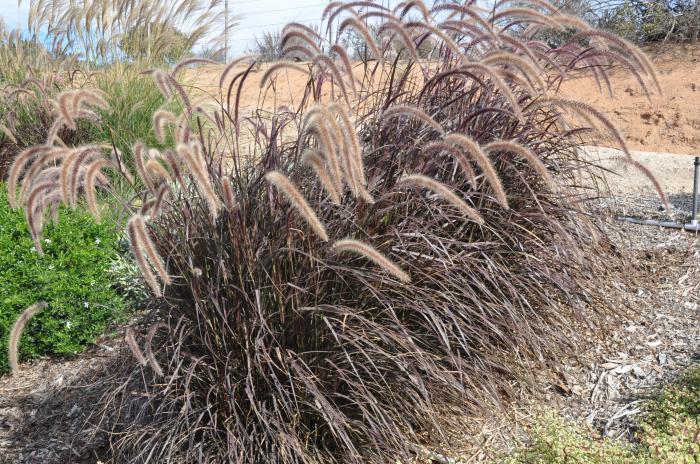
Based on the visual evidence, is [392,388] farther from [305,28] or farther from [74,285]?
[74,285]

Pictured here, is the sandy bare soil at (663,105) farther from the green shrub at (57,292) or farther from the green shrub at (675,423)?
the green shrub at (57,292)

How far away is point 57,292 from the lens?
4.34 m

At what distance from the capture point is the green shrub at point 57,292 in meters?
4.30

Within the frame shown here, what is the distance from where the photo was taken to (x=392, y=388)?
9.85 ft

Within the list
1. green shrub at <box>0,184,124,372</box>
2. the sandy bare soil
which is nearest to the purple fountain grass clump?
green shrub at <box>0,184,124,372</box>

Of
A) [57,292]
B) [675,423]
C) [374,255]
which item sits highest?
[374,255]

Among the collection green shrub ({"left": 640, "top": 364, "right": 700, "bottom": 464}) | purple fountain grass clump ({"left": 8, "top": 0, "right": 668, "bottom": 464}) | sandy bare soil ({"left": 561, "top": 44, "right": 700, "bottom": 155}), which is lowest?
sandy bare soil ({"left": 561, "top": 44, "right": 700, "bottom": 155})

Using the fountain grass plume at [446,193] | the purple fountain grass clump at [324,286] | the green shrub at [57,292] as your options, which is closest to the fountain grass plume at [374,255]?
the purple fountain grass clump at [324,286]

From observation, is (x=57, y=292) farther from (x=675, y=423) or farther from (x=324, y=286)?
(x=675, y=423)

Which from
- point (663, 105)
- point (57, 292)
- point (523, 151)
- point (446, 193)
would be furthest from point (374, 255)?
point (663, 105)

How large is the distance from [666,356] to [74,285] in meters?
3.54

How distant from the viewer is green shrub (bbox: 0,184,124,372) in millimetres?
4301

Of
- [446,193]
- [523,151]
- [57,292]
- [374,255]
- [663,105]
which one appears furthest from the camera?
[663,105]

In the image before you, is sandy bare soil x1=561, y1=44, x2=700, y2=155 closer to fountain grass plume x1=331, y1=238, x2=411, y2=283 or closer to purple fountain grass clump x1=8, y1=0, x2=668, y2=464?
purple fountain grass clump x1=8, y1=0, x2=668, y2=464
